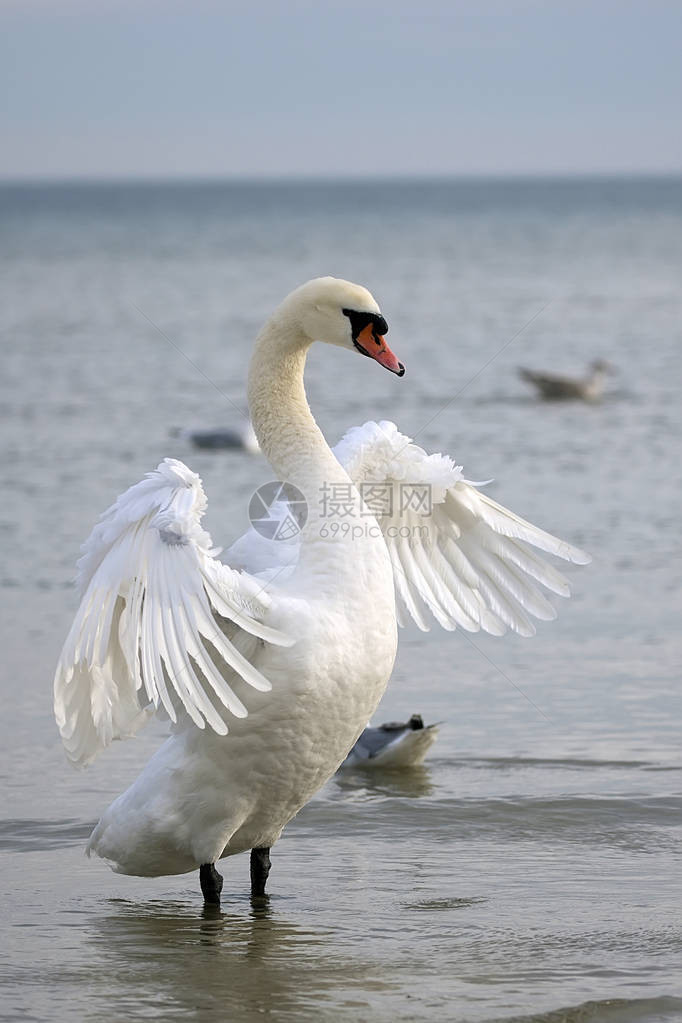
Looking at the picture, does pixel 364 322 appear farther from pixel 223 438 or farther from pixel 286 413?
pixel 223 438

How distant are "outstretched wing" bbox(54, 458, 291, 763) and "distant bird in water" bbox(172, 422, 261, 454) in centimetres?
1049

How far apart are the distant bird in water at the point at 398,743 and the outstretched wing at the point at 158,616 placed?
2079 mm

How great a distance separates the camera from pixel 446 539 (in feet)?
21.8

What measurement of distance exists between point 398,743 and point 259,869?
146cm

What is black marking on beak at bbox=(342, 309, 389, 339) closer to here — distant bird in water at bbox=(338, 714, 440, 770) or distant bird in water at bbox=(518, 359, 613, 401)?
distant bird in water at bbox=(338, 714, 440, 770)

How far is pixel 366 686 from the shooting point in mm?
5516

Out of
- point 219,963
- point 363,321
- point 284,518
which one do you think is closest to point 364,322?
point 363,321

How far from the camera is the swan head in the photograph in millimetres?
5766

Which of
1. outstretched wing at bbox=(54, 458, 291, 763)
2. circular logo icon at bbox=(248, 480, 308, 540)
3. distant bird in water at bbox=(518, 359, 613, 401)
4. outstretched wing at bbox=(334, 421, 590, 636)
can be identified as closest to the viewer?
outstretched wing at bbox=(54, 458, 291, 763)

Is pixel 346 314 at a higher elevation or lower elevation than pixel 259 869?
higher

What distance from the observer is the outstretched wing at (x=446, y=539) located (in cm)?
634

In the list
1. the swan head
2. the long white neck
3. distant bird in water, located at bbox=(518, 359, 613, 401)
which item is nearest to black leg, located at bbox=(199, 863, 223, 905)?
the long white neck

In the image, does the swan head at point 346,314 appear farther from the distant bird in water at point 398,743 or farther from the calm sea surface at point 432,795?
the distant bird in water at point 398,743

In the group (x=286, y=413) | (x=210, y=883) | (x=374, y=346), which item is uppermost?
(x=374, y=346)
